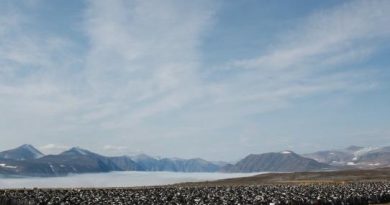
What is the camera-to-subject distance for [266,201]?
59.2 meters

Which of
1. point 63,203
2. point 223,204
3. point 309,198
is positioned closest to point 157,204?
point 223,204

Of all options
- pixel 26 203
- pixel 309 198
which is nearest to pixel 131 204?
pixel 26 203

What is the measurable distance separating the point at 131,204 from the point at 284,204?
16.2 meters

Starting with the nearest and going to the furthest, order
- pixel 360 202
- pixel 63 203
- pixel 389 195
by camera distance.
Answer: pixel 63 203 < pixel 360 202 < pixel 389 195

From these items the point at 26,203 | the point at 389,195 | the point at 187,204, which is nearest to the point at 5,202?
the point at 26,203

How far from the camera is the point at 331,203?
60.4 meters

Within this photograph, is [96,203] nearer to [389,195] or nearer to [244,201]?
[244,201]

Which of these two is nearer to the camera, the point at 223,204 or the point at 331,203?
the point at 223,204

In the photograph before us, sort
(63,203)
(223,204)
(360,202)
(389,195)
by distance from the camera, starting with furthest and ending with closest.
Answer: (389,195) < (360,202) < (63,203) < (223,204)

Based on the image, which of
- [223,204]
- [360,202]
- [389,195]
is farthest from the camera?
[389,195]

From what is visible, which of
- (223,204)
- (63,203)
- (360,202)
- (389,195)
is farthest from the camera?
(389,195)

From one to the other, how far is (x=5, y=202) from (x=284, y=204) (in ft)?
98.4

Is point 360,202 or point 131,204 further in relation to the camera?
point 360,202

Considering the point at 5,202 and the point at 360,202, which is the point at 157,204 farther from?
the point at 360,202
